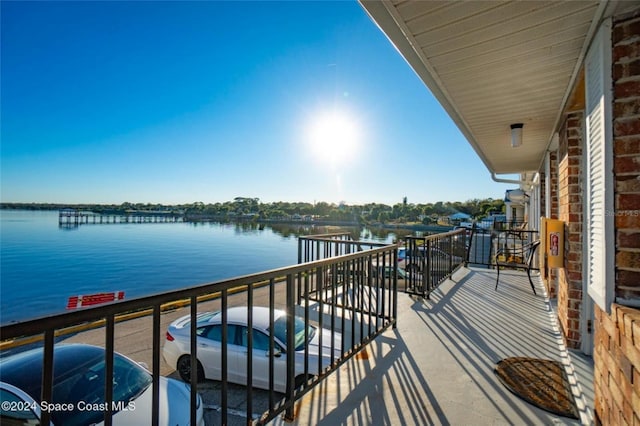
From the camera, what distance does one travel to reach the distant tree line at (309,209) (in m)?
54.2

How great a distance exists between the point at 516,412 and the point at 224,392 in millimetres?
1694

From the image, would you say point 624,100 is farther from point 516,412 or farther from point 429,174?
point 429,174

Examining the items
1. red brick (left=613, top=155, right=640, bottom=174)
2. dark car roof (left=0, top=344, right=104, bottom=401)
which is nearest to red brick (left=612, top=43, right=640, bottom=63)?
red brick (left=613, top=155, right=640, bottom=174)

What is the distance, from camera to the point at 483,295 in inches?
161

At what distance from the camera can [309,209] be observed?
66.6 m

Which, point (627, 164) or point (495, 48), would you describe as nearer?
point (627, 164)

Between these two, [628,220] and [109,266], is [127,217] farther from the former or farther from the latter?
[628,220]

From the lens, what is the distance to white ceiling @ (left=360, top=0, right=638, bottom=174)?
1502mm

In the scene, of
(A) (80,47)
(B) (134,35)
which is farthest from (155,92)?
(B) (134,35)

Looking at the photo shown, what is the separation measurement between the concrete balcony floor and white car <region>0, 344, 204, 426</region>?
1.28m

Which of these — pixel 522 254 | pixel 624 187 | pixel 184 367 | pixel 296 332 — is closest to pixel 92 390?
pixel 184 367

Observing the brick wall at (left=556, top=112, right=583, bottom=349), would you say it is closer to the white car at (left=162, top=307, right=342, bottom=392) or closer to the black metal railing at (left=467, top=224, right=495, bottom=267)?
the white car at (left=162, top=307, right=342, bottom=392)

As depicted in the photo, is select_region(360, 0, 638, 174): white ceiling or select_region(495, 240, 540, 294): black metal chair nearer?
select_region(360, 0, 638, 174): white ceiling

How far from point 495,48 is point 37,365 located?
13.1 feet
